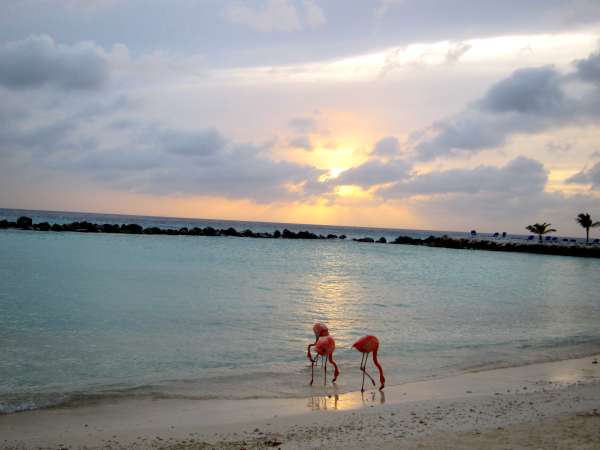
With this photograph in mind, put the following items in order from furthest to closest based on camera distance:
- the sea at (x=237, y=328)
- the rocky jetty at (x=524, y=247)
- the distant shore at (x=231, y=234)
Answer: the rocky jetty at (x=524, y=247) < the distant shore at (x=231, y=234) < the sea at (x=237, y=328)

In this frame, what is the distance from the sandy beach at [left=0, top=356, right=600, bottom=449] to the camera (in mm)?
5703

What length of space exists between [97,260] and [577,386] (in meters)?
25.3

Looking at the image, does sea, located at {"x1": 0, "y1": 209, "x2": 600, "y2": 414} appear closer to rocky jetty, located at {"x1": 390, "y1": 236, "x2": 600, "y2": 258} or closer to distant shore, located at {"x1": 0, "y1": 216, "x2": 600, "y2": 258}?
distant shore, located at {"x1": 0, "y1": 216, "x2": 600, "y2": 258}

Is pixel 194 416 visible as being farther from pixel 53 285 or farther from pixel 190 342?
pixel 53 285

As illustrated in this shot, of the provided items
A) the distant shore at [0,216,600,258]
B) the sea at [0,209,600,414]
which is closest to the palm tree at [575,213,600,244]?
the distant shore at [0,216,600,258]

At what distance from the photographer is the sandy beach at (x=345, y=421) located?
18.7 ft

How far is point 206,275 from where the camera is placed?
24.7 m

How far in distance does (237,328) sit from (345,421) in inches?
265

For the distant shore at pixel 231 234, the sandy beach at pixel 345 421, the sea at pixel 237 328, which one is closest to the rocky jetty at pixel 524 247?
the distant shore at pixel 231 234

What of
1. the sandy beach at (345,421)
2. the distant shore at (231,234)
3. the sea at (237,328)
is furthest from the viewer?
the distant shore at (231,234)

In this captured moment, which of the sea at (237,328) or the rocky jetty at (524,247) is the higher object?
the rocky jetty at (524,247)

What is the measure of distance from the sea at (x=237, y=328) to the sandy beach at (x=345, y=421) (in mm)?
566

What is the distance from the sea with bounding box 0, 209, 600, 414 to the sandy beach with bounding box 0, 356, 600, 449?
57 centimetres

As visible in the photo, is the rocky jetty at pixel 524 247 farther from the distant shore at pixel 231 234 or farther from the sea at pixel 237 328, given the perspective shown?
the sea at pixel 237 328
